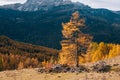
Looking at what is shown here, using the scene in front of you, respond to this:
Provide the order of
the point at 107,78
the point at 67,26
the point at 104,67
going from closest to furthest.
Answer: the point at 107,78, the point at 104,67, the point at 67,26

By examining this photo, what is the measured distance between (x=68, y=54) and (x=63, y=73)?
1386cm

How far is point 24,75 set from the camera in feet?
149

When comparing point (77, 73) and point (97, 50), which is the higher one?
point (77, 73)

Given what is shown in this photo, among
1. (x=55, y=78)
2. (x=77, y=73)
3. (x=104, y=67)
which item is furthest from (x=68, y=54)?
(x=55, y=78)

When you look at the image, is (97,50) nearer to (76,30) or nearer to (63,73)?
(76,30)

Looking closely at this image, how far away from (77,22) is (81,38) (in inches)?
116

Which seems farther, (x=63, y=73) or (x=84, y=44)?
(x=84, y=44)

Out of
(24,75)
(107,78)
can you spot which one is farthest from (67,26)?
(107,78)

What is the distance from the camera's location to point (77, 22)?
2276 inches

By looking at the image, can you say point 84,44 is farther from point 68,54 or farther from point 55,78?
point 55,78

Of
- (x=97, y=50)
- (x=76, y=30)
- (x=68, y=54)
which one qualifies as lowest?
(x=97, y=50)

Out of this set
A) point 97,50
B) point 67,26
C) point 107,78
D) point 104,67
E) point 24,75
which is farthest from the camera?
point 97,50

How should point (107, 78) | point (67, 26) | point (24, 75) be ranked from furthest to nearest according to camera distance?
1. point (67, 26)
2. point (24, 75)
3. point (107, 78)

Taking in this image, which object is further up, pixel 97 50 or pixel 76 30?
pixel 76 30
